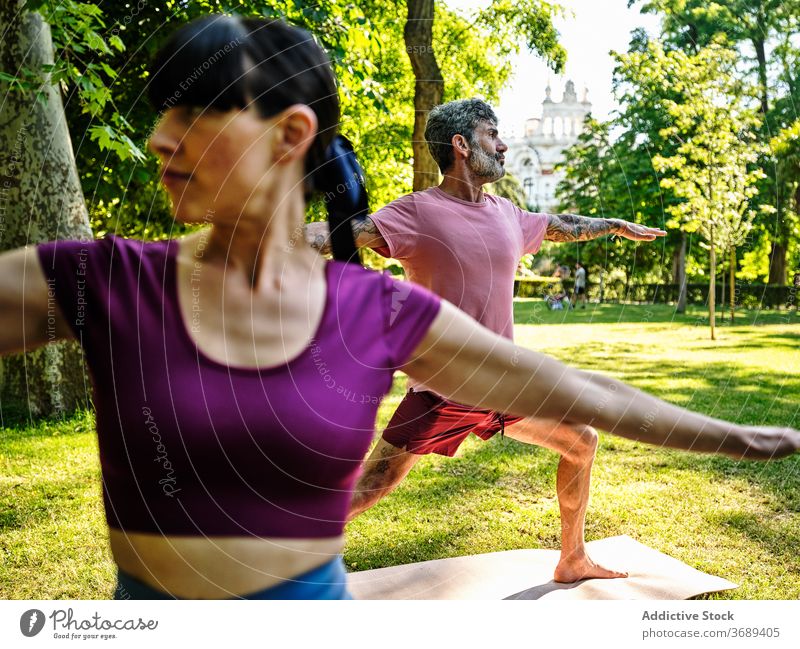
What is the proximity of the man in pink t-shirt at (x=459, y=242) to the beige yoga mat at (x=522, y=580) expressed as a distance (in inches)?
24.4

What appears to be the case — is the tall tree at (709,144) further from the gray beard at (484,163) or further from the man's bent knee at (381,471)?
the man's bent knee at (381,471)

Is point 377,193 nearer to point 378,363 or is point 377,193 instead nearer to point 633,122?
point 633,122

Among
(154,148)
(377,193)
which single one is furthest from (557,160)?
(154,148)

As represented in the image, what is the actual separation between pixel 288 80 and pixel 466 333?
413mm

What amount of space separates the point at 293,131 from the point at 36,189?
3354mm

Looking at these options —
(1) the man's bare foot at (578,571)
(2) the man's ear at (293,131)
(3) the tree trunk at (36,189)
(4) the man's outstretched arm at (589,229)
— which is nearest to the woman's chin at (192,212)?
(2) the man's ear at (293,131)

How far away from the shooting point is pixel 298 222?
3.51 ft

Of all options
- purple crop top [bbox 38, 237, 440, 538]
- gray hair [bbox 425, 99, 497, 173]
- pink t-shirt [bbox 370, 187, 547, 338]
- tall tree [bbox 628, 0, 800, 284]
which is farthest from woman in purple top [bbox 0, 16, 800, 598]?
tall tree [bbox 628, 0, 800, 284]

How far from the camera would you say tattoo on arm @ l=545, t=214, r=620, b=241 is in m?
2.35

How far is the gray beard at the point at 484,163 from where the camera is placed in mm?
2166

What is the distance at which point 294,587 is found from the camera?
1052 millimetres

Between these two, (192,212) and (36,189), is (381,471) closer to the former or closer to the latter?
(192,212)

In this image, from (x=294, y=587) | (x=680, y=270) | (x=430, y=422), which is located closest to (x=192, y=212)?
(x=294, y=587)

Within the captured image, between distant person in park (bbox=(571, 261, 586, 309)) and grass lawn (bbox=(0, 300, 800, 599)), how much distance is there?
2.1 inches
